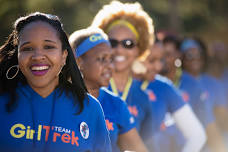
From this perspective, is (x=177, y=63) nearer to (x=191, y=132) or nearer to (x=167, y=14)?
(x=191, y=132)

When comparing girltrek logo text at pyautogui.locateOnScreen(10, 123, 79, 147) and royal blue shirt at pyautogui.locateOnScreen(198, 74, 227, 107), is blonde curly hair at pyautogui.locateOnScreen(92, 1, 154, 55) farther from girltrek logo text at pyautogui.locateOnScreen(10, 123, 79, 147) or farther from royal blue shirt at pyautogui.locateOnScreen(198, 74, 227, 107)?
royal blue shirt at pyautogui.locateOnScreen(198, 74, 227, 107)

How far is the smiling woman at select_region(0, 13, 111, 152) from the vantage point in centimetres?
332

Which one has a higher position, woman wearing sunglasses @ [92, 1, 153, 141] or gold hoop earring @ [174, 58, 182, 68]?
gold hoop earring @ [174, 58, 182, 68]

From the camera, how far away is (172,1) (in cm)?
1579

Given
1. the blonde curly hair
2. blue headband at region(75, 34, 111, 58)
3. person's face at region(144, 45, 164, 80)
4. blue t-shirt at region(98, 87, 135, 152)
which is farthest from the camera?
person's face at region(144, 45, 164, 80)

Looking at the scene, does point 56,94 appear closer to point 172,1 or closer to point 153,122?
point 153,122

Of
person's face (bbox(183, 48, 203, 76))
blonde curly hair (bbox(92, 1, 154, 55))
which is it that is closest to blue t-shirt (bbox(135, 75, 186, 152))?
blonde curly hair (bbox(92, 1, 154, 55))

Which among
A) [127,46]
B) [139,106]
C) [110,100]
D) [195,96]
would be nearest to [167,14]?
[195,96]

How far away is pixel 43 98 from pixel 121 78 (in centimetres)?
218

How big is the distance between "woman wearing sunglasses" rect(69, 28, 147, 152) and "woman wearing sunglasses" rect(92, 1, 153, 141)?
0.89 m

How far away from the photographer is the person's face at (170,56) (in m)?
8.39

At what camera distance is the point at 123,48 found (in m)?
5.62

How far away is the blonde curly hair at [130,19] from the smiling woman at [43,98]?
2091 mm

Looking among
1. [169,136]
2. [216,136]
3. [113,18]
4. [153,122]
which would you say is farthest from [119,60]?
[216,136]
